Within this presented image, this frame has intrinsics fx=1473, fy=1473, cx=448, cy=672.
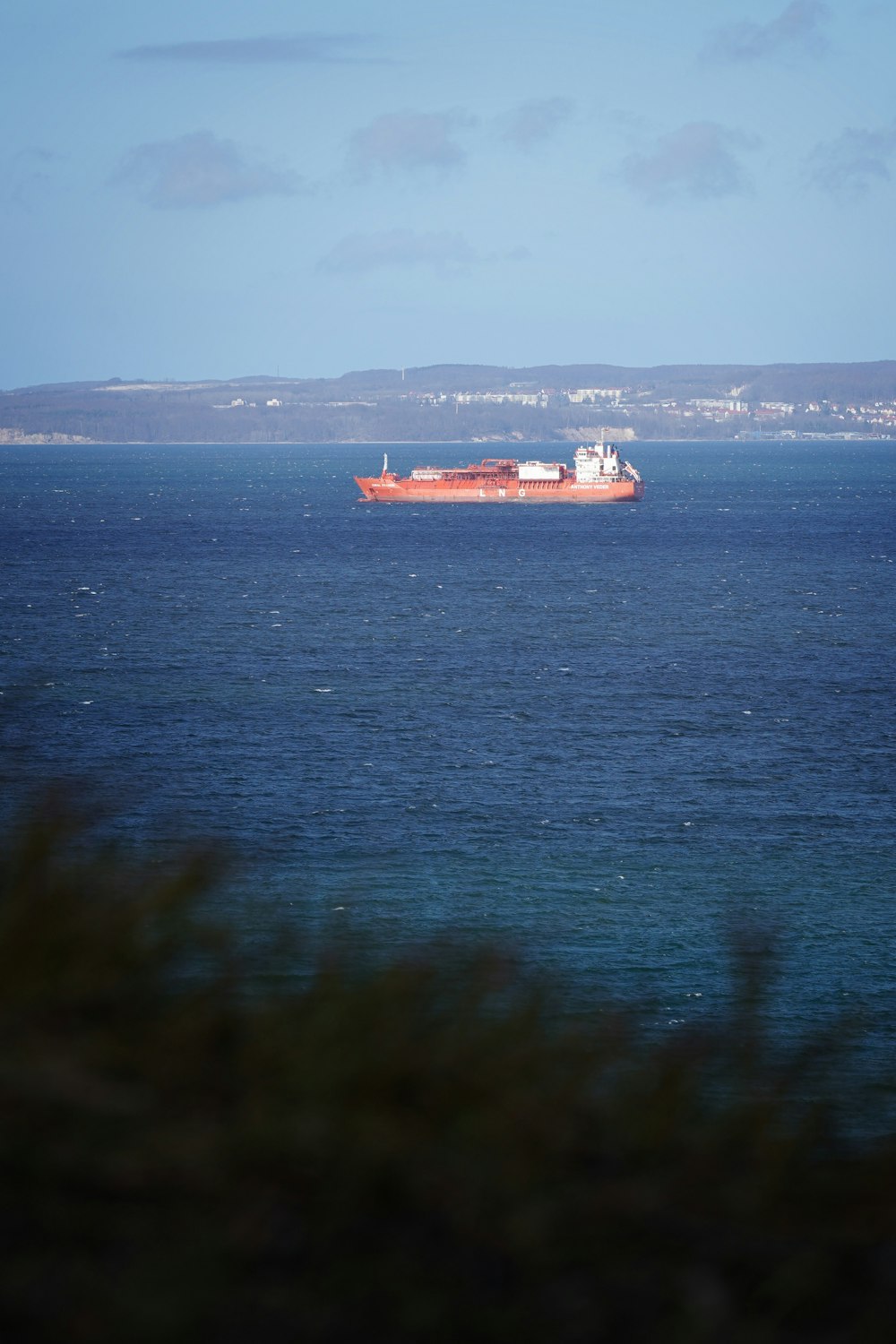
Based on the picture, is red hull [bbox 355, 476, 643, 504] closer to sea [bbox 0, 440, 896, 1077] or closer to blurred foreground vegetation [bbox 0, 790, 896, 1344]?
sea [bbox 0, 440, 896, 1077]

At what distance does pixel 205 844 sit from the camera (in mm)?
3711

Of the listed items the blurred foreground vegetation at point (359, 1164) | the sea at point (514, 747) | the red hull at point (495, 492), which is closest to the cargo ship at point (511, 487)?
the red hull at point (495, 492)

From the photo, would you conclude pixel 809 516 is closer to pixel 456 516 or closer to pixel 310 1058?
pixel 456 516

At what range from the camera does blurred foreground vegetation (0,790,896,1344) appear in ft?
10.3

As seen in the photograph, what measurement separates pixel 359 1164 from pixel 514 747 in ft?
118

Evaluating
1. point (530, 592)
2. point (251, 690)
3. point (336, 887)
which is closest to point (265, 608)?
point (530, 592)

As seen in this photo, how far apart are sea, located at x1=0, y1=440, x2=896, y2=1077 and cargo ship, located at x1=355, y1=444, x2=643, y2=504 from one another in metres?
53.8

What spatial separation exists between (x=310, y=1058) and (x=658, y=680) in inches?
1863

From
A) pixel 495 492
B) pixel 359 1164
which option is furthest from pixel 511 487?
pixel 359 1164

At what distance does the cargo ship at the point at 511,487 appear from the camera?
146 metres

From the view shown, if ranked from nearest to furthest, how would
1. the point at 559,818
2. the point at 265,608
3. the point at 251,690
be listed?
the point at 559,818 → the point at 251,690 → the point at 265,608

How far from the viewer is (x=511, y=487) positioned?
146125 millimetres

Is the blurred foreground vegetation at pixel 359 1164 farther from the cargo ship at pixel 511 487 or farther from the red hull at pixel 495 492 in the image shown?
the red hull at pixel 495 492

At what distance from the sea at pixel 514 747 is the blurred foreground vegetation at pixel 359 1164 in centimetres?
46
